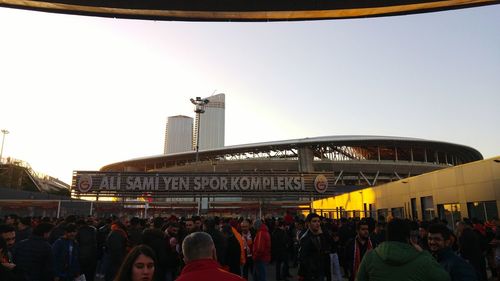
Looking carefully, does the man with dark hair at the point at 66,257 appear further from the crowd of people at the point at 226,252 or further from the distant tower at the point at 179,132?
the distant tower at the point at 179,132

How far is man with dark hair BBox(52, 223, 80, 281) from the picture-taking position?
23.9ft

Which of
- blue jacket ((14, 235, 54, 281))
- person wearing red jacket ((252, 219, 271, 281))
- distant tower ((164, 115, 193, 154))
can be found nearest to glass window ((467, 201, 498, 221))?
person wearing red jacket ((252, 219, 271, 281))

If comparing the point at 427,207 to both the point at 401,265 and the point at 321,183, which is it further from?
the point at 401,265

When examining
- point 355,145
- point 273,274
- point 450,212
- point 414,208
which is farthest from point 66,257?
point 355,145

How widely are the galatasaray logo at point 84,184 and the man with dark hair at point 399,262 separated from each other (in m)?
24.3

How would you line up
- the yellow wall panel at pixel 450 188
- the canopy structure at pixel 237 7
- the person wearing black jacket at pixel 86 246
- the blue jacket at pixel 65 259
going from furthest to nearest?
the yellow wall panel at pixel 450 188 → the person wearing black jacket at pixel 86 246 → the canopy structure at pixel 237 7 → the blue jacket at pixel 65 259

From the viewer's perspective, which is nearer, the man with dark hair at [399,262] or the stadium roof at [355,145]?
the man with dark hair at [399,262]

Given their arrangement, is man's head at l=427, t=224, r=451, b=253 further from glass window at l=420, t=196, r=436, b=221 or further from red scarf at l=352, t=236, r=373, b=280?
glass window at l=420, t=196, r=436, b=221

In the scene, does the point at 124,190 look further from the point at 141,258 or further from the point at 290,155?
the point at 290,155

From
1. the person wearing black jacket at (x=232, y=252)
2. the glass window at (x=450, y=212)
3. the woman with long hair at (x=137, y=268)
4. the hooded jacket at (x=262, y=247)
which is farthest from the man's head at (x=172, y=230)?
the glass window at (x=450, y=212)

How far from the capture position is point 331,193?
82.9ft

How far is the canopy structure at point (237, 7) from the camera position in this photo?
28.9 feet

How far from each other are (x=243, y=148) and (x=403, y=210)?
146 ft

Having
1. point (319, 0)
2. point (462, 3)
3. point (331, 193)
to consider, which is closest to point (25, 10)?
point (319, 0)
